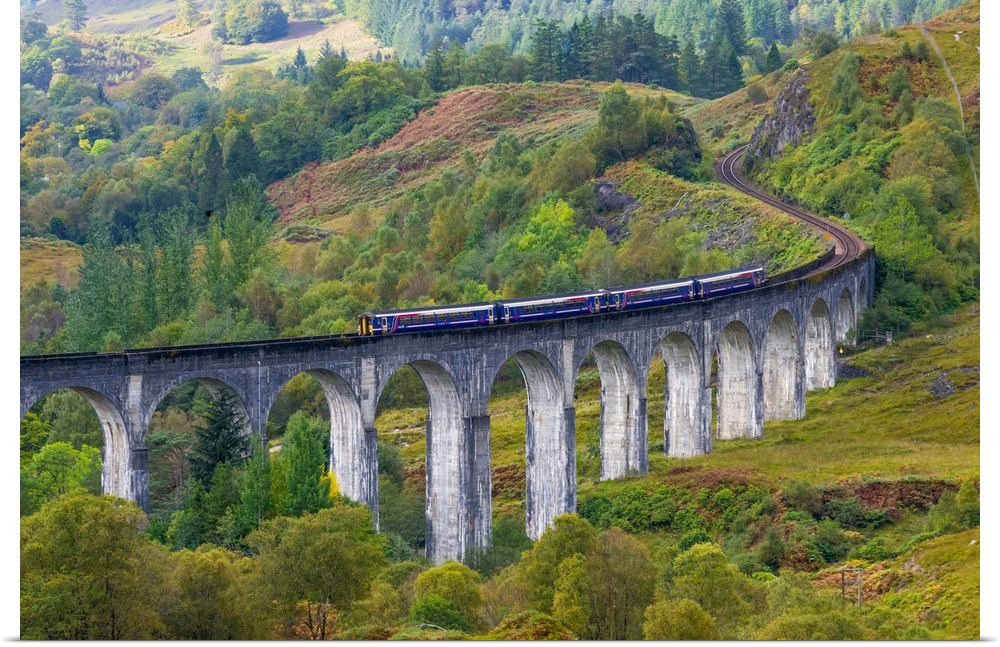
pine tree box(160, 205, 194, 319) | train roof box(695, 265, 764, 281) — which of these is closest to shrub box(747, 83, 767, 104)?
pine tree box(160, 205, 194, 319)

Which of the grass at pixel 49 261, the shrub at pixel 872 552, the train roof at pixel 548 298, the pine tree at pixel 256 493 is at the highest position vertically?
the grass at pixel 49 261

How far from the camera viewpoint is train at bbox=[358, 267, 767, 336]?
243ft

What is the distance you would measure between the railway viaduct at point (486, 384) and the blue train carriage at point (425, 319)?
1.85ft

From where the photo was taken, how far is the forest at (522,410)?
173 feet

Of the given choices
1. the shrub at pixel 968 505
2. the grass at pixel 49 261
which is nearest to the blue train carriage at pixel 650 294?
the shrub at pixel 968 505

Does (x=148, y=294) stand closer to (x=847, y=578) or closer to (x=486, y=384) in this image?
(x=486, y=384)

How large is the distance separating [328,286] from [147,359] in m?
61.8

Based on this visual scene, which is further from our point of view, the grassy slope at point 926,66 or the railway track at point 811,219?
the grassy slope at point 926,66

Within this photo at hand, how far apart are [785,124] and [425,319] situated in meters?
99.3

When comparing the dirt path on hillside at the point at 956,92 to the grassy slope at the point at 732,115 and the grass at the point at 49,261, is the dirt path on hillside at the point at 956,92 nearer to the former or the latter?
the grassy slope at the point at 732,115

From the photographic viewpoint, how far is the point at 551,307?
8181 cm

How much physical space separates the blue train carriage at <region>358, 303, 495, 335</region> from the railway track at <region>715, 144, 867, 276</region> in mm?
37617

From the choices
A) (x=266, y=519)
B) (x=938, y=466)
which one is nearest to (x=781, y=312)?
(x=938, y=466)

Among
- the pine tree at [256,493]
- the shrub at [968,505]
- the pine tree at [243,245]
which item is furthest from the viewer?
the pine tree at [243,245]
